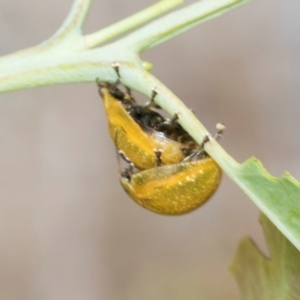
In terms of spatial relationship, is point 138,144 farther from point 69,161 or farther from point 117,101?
point 69,161

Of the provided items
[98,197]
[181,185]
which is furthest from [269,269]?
[98,197]

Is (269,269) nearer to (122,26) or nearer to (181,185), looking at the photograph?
(181,185)

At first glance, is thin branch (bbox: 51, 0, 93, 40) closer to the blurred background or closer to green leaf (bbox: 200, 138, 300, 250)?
green leaf (bbox: 200, 138, 300, 250)

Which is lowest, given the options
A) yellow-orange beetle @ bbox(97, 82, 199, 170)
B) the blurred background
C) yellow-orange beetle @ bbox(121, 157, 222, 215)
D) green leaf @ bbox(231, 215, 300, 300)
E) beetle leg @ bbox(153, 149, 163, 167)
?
green leaf @ bbox(231, 215, 300, 300)

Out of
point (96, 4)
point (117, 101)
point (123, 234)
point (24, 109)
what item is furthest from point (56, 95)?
point (117, 101)

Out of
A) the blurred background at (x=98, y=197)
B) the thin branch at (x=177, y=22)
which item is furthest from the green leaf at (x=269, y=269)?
the blurred background at (x=98, y=197)

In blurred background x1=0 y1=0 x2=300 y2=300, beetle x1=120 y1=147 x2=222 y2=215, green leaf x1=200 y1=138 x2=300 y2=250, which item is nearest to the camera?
green leaf x1=200 y1=138 x2=300 y2=250

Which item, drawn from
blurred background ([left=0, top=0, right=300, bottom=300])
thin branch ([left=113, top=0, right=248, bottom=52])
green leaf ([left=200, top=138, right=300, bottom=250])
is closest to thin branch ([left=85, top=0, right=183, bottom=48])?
thin branch ([left=113, top=0, right=248, bottom=52])
